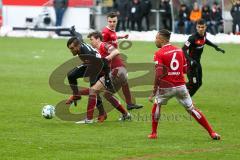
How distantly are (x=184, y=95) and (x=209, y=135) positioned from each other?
1.05 metres

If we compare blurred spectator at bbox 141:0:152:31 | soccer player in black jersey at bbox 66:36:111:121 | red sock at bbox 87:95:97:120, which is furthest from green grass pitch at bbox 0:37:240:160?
blurred spectator at bbox 141:0:152:31

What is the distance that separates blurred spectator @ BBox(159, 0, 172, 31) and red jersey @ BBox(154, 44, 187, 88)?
112 feet

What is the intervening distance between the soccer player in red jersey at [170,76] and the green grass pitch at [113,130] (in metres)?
0.48

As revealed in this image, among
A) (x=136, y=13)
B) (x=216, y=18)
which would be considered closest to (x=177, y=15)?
(x=136, y=13)

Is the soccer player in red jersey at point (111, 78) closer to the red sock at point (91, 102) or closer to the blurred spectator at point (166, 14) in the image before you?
the red sock at point (91, 102)

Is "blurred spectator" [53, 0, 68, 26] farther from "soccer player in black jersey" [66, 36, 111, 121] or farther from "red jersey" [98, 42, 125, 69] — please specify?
"soccer player in black jersey" [66, 36, 111, 121]

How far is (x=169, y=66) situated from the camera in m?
14.3

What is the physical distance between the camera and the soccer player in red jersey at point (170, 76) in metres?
14.3

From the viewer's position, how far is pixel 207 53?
37.5m

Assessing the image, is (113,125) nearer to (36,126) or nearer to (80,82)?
(36,126)

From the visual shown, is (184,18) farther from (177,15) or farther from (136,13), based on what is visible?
(136,13)

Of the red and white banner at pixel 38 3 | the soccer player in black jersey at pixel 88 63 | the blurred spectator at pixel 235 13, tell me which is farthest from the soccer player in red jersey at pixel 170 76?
the red and white banner at pixel 38 3

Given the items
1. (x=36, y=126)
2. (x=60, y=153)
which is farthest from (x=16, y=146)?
(x=36, y=126)

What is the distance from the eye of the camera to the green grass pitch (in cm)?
1315
